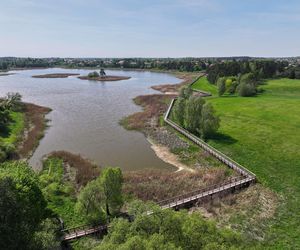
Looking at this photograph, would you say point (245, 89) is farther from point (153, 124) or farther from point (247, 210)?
point (247, 210)

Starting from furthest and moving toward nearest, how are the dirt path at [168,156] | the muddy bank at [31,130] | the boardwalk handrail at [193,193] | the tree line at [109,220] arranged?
the muddy bank at [31,130] → the dirt path at [168,156] → the boardwalk handrail at [193,193] → the tree line at [109,220]

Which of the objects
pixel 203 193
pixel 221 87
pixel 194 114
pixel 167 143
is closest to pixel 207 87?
pixel 221 87

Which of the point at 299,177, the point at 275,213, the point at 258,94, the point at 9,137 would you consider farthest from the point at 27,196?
the point at 258,94

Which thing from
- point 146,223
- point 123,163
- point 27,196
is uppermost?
point 146,223

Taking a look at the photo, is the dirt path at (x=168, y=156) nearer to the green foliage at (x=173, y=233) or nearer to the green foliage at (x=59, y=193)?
the green foliage at (x=59, y=193)

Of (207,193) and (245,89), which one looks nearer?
(207,193)

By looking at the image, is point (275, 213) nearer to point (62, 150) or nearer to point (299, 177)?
point (299, 177)

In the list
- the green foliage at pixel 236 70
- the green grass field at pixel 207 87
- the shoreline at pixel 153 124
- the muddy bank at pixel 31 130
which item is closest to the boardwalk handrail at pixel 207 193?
the shoreline at pixel 153 124
